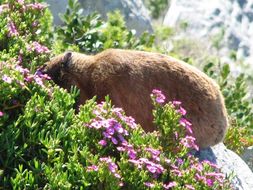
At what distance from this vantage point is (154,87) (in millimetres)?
6191

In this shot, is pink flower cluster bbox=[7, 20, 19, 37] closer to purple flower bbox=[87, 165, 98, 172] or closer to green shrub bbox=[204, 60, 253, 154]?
purple flower bbox=[87, 165, 98, 172]

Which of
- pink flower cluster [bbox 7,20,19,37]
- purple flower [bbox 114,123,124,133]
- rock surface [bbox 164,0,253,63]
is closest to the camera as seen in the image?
purple flower [bbox 114,123,124,133]

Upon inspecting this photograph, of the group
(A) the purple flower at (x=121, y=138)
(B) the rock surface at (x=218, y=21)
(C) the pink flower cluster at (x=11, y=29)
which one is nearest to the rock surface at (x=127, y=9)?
(C) the pink flower cluster at (x=11, y=29)

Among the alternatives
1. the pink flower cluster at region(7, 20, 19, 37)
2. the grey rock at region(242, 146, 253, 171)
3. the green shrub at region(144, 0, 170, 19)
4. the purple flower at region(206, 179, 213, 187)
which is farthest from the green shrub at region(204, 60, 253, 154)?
the green shrub at region(144, 0, 170, 19)

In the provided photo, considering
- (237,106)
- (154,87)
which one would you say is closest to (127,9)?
(237,106)

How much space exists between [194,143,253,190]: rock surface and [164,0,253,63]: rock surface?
1714 centimetres

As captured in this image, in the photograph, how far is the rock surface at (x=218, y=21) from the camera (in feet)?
82.6

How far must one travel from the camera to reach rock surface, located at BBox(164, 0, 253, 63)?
2517 centimetres

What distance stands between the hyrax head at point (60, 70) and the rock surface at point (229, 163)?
5.65 feet

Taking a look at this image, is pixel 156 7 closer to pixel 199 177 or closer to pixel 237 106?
pixel 237 106

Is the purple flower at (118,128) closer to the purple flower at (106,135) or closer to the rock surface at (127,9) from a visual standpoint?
the purple flower at (106,135)

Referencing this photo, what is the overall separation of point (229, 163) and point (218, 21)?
20296 millimetres

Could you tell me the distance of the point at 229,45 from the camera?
→ 2625cm

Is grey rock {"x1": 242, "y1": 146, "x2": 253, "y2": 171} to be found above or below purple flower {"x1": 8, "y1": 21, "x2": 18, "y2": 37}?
below
